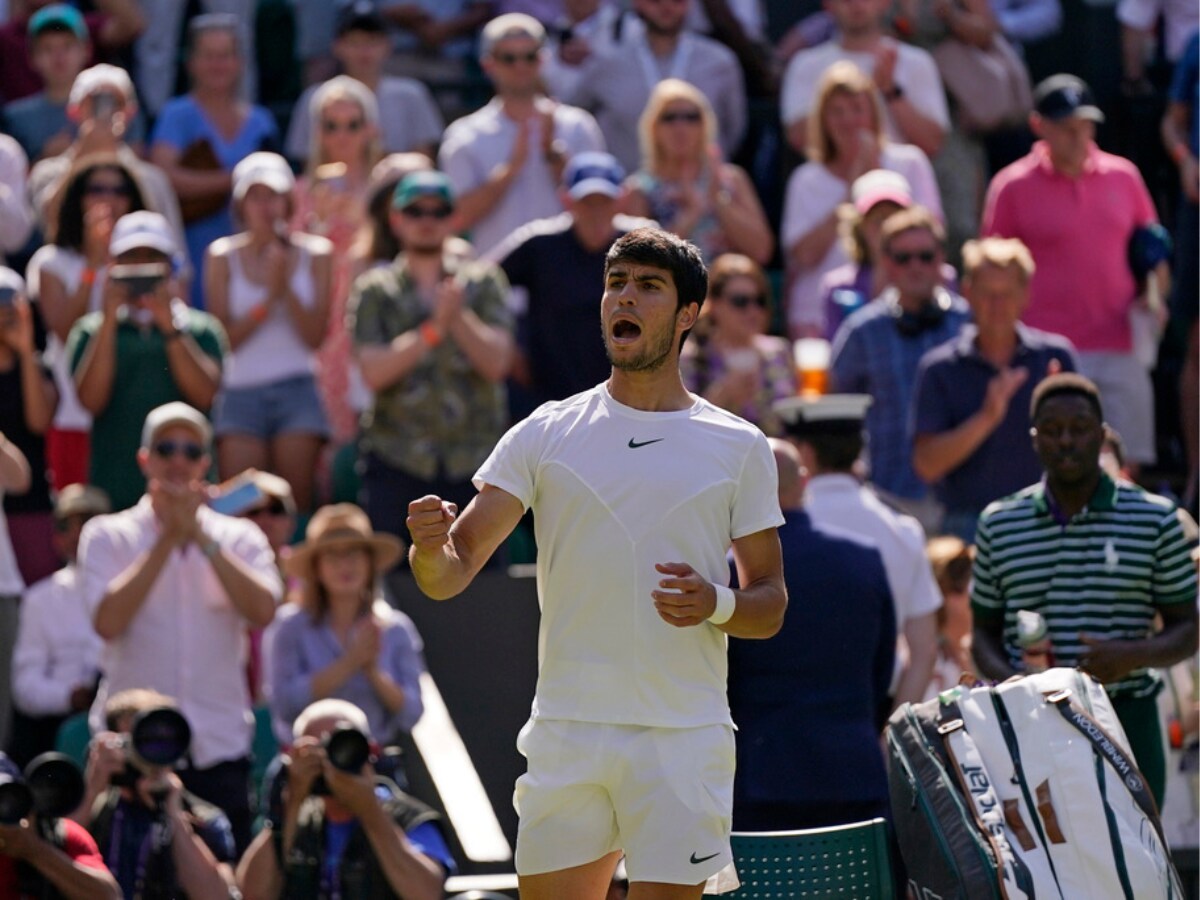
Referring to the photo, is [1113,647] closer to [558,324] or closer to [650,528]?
[650,528]

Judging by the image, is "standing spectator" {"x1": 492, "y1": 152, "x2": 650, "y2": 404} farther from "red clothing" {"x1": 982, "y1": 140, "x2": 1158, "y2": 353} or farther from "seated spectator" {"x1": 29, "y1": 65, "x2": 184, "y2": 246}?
"red clothing" {"x1": 982, "y1": 140, "x2": 1158, "y2": 353}

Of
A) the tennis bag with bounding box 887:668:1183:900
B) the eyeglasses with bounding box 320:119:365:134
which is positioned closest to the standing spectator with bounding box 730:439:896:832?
the tennis bag with bounding box 887:668:1183:900

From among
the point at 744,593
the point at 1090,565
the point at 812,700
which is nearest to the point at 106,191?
the point at 812,700

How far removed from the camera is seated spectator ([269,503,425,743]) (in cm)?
820

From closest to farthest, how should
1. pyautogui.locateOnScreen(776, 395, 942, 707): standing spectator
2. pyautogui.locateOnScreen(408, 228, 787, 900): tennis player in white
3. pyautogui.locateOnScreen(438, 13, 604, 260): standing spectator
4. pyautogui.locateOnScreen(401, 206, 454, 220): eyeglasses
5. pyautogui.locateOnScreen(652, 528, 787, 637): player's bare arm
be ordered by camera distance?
pyautogui.locateOnScreen(652, 528, 787, 637): player's bare arm, pyautogui.locateOnScreen(408, 228, 787, 900): tennis player in white, pyautogui.locateOnScreen(776, 395, 942, 707): standing spectator, pyautogui.locateOnScreen(401, 206, 454, 220): eyeglasses, pyautogui.locateOnScreen(438, 13, 604, 260): standing spectator

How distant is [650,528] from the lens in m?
4.84

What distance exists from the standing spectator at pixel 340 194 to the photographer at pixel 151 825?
301 centimetres

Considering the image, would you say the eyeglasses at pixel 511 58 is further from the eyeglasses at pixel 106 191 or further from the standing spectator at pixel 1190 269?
the standing spectator at pixel 1190 269

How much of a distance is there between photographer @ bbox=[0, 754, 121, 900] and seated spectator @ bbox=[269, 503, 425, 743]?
1241 millimetres

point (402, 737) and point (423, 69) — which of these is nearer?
point (402, 737)

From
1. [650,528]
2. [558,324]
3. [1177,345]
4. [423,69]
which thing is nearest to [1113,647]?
[650,528]

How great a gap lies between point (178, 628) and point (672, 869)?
386 cm

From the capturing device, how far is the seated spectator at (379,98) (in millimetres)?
11648

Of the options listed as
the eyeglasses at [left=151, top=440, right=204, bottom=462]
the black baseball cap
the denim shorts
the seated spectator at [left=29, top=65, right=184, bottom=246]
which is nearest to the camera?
the eyeglasses at [left=151, top=440, right=204, bottom=462]
